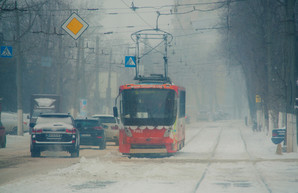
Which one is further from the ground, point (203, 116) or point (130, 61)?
point (130, 61)

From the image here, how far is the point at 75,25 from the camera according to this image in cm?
2452

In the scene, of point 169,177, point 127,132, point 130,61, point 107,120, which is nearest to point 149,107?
point 127,132

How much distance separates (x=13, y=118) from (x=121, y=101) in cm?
2203

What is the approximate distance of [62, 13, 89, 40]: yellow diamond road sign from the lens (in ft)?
78.9

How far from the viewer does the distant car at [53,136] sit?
72.2 ft

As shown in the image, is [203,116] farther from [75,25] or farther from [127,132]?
[127,132]

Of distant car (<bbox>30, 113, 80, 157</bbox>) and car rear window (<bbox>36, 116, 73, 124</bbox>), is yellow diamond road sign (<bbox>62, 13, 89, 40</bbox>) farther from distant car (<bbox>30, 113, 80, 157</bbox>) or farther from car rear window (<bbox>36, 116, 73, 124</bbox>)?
distant car (<bbox>30, 113, 80, 157</bbox>)

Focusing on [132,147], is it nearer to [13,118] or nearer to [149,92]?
[149,92]

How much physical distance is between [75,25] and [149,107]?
488 cm

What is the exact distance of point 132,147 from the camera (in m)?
22.7

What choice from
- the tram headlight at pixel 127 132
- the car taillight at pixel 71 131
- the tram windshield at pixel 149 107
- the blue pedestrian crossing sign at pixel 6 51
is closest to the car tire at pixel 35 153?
the car taillight at pixel 71 131

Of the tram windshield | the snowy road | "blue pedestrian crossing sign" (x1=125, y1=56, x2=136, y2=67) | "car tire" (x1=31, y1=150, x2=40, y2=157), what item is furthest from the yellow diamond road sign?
"blue pedestrian crossing sign" (x1=125, y1=56, x2=136, y2=67)

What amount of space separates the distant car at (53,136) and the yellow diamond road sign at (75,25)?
12.9 feet

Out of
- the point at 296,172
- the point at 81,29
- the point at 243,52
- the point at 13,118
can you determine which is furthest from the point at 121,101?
the point at 243,52
